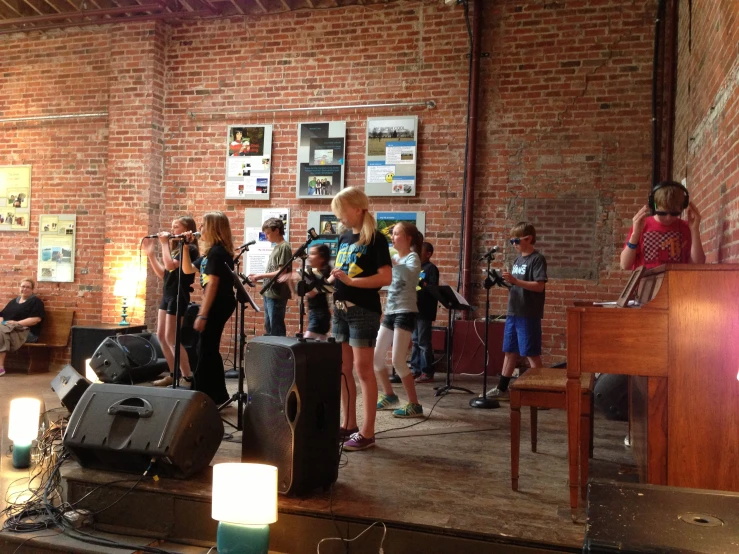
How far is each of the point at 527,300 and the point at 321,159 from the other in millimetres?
3076

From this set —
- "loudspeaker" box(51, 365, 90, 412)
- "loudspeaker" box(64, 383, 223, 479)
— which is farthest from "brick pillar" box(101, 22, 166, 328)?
"loudspeaker" box(64, 383, 223, 479)

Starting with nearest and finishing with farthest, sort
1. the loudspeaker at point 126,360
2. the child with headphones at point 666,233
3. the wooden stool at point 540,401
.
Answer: the wooden stool at point 540,401
the child with headphones at point 666,233
the loudspeaker at point 126,360

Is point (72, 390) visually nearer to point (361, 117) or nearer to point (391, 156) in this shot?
point (391, 156)

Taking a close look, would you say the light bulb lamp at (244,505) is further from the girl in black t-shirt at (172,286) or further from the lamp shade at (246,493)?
the girl in black t-shirt at (172,286)

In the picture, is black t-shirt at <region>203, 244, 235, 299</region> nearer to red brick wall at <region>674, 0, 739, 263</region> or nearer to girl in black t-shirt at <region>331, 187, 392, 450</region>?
girl in black t-shirt at <region>331, 187, 392, 450</region>

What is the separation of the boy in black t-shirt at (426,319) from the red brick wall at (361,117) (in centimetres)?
52

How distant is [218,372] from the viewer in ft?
15.0

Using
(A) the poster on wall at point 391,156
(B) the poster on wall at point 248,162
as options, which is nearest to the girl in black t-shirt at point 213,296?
A: (A) the poster on wall at point 391,156

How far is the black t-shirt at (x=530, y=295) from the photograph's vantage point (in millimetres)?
5246

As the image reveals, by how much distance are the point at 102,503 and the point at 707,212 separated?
3735mm

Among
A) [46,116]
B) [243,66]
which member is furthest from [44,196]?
[243,66]

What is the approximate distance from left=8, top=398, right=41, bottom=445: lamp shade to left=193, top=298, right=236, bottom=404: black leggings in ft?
3.45

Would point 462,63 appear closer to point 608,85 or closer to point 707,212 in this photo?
point 608,85

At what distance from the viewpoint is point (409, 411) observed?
479 centimetres
